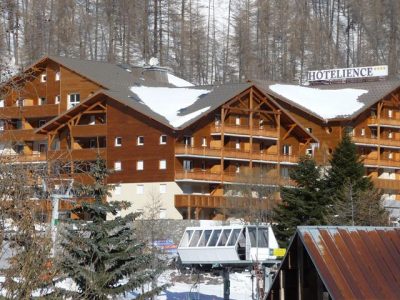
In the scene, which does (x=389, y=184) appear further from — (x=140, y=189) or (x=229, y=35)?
(x=229, y=35)

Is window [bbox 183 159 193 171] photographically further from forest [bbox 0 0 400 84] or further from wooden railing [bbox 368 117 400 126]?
forest [bbox 0 0 400 84]

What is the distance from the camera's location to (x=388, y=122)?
7888cm

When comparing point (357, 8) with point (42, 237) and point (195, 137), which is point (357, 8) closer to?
point (195, 137)

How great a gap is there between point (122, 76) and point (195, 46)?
48.6 metres

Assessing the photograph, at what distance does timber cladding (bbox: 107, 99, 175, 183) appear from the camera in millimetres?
65938

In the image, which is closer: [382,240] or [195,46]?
[382,240]

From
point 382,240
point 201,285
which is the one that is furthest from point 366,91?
point 382,240

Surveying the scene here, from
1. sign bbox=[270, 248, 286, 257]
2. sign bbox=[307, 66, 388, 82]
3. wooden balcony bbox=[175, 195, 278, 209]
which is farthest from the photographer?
sign bbox=[307, 66, 388, 82]

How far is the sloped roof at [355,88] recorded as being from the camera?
75750 millimetres

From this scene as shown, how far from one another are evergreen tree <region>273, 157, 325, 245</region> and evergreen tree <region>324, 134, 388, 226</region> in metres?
0.59

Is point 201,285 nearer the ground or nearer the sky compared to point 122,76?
nearer the ground

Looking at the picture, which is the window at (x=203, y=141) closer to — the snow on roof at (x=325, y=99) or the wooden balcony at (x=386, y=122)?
the snow on roof at (x=325, y=99)

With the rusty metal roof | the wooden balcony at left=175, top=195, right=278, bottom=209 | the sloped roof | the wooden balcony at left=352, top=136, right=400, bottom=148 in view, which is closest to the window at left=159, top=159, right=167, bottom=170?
the wooden balcony at left=175, top=195, right=278, bottom=209

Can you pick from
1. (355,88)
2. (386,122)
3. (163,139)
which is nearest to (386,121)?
(386,122)
